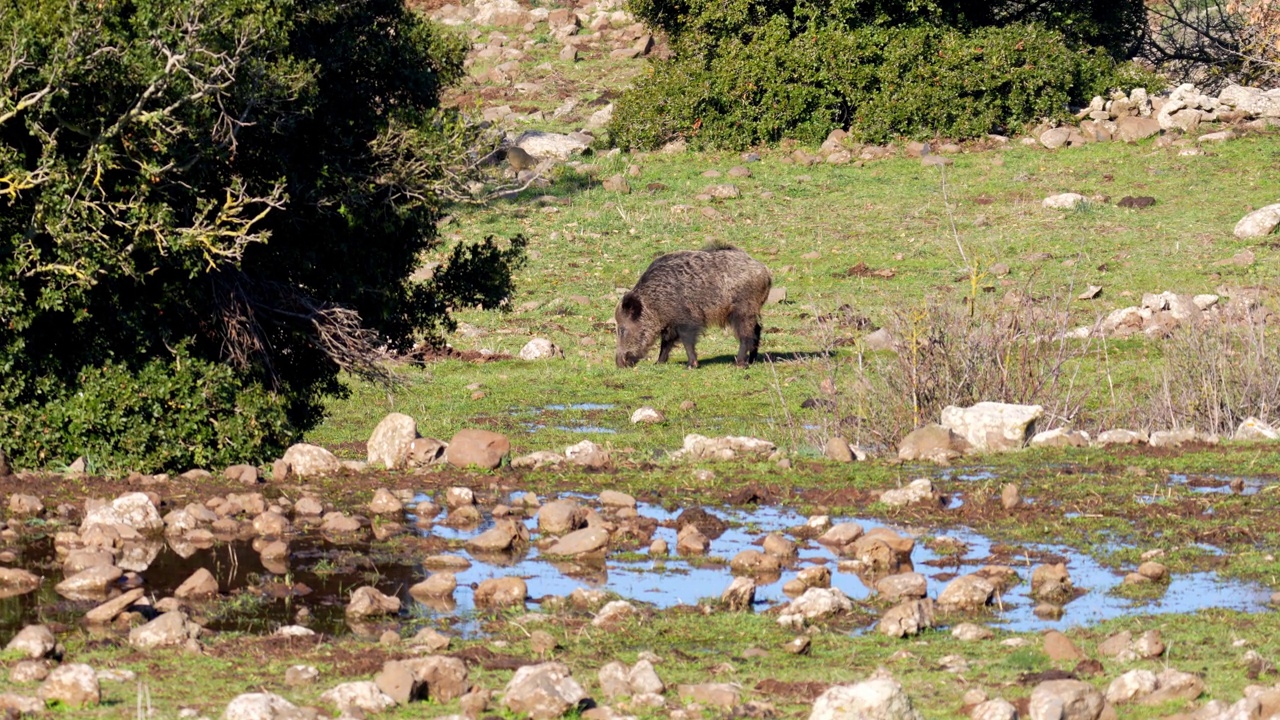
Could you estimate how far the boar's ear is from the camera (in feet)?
68.0

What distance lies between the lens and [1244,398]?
14.0m

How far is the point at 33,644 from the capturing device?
711 cm

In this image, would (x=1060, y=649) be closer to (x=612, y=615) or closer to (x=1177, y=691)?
(x=1177, y=691)

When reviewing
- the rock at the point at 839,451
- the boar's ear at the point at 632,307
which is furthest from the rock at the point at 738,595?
the boar's ear at the point at 632,307

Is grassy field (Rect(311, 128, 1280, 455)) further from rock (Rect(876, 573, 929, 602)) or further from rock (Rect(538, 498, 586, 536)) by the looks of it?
rock (Rect(876, 573, 929, 602))

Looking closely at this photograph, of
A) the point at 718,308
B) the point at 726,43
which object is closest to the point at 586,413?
the point at 718,308

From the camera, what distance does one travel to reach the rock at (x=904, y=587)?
866 centimetres

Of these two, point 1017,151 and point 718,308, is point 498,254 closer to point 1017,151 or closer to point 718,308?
point 718,308

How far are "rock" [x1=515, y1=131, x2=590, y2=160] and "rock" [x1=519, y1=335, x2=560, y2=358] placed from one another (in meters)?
10.6

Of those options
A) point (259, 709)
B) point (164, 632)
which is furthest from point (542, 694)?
point (164, 632)

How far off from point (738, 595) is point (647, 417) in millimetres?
8122

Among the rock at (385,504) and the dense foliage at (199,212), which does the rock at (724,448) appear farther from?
the rock at (385,504)

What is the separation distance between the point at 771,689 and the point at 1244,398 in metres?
8.43

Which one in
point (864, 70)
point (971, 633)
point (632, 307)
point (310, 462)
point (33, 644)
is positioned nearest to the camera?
point (33, 644)
